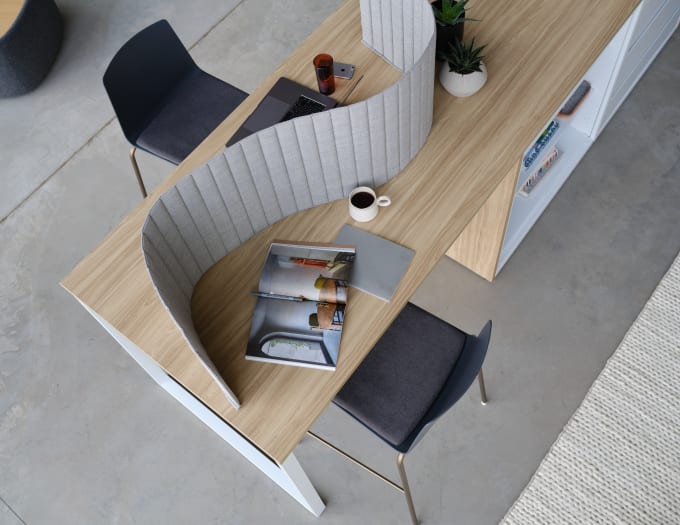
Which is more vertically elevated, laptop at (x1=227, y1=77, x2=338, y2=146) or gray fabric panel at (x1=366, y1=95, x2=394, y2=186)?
gray fabric panel at (x1=366, y1=95, x2=394, y2=186)

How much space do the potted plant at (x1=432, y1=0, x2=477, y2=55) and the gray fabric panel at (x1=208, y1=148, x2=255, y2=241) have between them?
0.84m

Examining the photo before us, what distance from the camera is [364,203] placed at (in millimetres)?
2133

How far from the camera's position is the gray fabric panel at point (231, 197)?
193 cm

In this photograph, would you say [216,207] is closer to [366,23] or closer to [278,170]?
[278,170]

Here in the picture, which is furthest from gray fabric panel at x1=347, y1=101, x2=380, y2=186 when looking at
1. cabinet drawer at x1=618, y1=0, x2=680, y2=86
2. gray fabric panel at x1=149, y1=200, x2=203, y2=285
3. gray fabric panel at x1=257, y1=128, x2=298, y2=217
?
cabinet drawer at x1=618, y1=0, x2=680, y2=86

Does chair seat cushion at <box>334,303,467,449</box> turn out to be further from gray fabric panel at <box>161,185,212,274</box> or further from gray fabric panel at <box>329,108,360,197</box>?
gray fabric panel at <box>161,185,212,274</box>

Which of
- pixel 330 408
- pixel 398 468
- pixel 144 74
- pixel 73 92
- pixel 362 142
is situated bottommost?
pixel 73 92

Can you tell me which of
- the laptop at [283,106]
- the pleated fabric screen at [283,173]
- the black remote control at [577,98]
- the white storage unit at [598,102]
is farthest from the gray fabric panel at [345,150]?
the black remote control at [577,98]

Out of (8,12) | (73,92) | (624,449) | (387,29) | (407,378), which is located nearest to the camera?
(407,378)

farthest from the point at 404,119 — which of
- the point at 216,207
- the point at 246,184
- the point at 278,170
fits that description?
the point at 216,207

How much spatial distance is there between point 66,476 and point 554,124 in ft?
8.12

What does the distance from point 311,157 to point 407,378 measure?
30.4 inches

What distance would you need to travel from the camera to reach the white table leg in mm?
2091

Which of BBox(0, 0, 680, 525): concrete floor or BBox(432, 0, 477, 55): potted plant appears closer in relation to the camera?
BBox(432, 0, 477, 55): potted plant
